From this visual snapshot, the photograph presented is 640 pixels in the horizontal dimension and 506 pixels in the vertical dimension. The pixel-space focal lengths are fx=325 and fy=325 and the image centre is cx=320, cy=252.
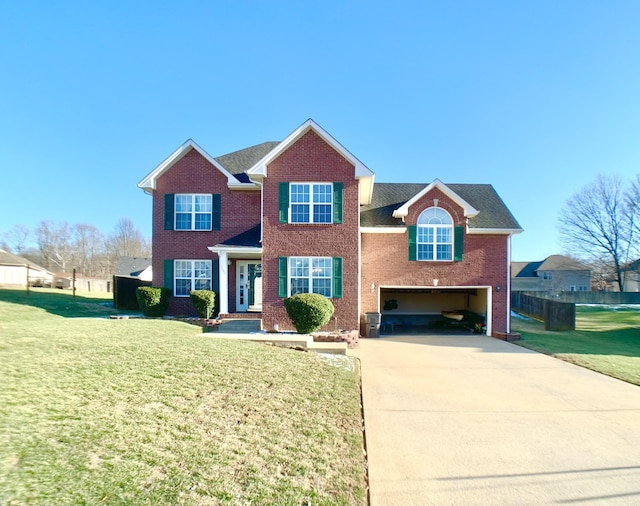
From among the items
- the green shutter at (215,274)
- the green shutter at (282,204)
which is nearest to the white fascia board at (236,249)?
the green shutter at (282,204)

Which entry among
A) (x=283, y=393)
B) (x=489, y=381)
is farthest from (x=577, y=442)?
(x=283, y=393)

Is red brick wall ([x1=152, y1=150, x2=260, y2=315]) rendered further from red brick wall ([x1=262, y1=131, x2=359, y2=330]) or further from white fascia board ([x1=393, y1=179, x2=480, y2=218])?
white fascia board ([x1=393, y1=179, x2=480, y2=218])

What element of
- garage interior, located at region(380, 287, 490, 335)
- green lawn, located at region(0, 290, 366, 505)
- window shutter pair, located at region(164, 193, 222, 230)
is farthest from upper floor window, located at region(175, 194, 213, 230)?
garage interior, located at region(380, 287, 490, 335)

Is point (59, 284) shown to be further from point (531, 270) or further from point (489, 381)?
point (531, 270)

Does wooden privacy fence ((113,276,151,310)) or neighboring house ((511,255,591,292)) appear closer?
wooden privacy fence ((113,276,151,310))

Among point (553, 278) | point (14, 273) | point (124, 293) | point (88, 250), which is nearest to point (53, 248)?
point (88, 250)

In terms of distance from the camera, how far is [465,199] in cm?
1719

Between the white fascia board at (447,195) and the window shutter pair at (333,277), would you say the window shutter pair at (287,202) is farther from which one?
the white fascia board at (447,195)

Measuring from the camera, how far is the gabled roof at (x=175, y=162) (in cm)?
1511

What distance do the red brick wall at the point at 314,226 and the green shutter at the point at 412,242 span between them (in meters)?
3.20

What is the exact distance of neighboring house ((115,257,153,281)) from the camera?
40250 millimetres

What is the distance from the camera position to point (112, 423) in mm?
3928

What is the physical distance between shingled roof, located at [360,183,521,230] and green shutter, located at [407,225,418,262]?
493mm

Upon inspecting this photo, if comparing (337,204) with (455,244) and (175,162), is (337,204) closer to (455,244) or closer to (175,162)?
(455,244)
